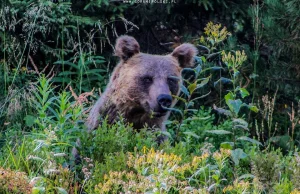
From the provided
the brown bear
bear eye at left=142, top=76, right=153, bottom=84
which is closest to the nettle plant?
the brown bear

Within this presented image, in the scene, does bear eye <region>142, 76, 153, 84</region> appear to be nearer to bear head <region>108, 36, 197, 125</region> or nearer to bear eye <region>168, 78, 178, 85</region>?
bear head <region>108, 36, 197, 125</region>

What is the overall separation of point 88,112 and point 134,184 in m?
3.98

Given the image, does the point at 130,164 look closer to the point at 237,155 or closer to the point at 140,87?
the point at 237,155

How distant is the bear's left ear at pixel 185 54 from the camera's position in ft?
26.3

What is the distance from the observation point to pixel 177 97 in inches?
241

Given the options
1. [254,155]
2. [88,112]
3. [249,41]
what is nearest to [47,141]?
[254,155]

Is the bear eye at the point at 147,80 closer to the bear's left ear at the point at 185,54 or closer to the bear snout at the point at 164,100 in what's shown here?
the bear snout at the point at 164,100

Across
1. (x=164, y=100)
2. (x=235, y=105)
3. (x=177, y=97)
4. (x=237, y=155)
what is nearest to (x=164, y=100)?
(x=164, y=100)

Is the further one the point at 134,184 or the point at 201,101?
the point at 201,101

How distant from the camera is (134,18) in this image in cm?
1009

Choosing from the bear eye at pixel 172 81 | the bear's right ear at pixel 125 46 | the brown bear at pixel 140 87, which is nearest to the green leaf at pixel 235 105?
the brown bear at pixel 140 87

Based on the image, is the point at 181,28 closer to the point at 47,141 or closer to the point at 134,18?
the point at 134,18

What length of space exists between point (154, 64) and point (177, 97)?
68.3 inches

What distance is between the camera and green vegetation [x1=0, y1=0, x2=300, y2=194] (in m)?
5.59
